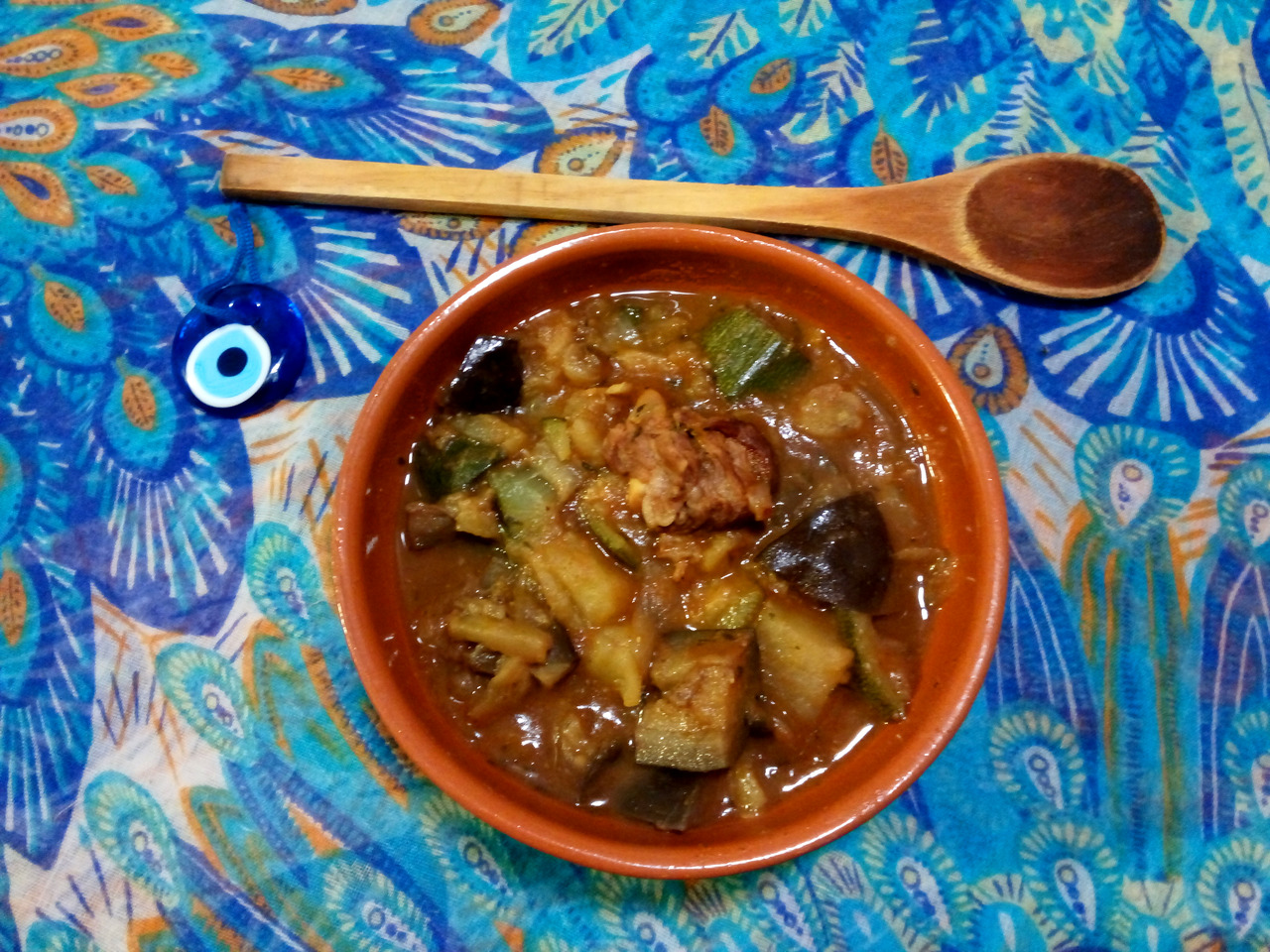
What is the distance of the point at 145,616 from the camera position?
190 centimetres

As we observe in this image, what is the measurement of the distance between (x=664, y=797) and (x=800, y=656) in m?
0.37

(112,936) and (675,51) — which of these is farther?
(675,51)

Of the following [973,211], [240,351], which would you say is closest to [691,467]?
[973,211]

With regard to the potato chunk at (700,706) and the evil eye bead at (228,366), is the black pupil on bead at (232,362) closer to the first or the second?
the evil eye bead at (228,366)

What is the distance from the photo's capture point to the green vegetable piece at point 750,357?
5.81 feet

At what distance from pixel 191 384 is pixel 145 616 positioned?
22.1 inches

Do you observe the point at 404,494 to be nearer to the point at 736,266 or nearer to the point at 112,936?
the point at 736,266

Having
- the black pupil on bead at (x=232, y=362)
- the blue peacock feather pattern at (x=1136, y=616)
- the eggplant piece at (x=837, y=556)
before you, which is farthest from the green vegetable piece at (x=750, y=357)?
the black pupil on bead at (x=232, y=362)

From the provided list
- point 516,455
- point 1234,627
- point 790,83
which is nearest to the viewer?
point 516,455

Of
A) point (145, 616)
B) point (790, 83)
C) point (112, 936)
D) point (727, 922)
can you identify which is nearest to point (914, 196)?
point (790, 83)

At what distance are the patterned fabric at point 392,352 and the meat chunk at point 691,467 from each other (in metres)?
0.68

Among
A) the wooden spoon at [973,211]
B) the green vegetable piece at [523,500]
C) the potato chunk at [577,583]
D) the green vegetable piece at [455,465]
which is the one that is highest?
the wooden spoon at [973,211]

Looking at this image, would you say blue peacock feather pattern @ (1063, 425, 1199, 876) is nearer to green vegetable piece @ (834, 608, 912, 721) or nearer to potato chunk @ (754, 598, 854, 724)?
green vegetable piece @ (834, 608, 912, 721)

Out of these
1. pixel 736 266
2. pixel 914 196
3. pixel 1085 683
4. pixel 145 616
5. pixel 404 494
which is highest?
pixel 914 196
